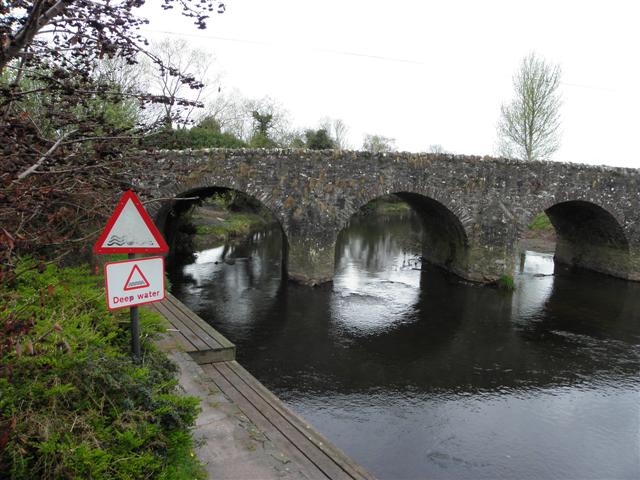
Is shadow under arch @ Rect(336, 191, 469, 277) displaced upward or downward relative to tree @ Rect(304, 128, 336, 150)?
downward

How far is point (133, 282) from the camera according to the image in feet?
12.4

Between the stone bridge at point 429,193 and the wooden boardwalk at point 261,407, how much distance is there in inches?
238

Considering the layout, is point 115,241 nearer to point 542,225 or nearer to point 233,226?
point 233,226

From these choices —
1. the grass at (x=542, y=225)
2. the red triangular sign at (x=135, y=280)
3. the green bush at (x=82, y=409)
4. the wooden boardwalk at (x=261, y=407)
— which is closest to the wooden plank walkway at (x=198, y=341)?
the wooden boardwalk at (x=261, y=407)

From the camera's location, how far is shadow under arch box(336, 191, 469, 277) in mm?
15059

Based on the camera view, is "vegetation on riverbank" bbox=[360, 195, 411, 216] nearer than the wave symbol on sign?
No

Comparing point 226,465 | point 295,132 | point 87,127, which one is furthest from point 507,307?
point 295,132

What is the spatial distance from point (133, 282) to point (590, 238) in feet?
60.7

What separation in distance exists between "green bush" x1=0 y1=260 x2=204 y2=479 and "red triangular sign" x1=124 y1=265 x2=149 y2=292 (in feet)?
1.46

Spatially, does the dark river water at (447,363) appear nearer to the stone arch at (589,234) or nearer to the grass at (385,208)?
the stone arch at (589,234)

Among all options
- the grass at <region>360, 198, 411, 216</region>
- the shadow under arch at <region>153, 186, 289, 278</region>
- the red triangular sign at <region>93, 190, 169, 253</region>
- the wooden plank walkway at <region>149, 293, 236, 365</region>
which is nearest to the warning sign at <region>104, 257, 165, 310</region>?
the red triangular sign at <region>93, 190, 169, 253</region>

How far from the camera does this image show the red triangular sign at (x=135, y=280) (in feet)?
12.3

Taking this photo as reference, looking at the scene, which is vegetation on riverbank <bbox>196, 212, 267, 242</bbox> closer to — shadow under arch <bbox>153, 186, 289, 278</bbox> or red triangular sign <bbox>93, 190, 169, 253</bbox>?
shadow under arch <bbox>153, 186, 289, 278</bbox>

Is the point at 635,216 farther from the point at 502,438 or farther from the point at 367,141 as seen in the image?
the point at 367,141
